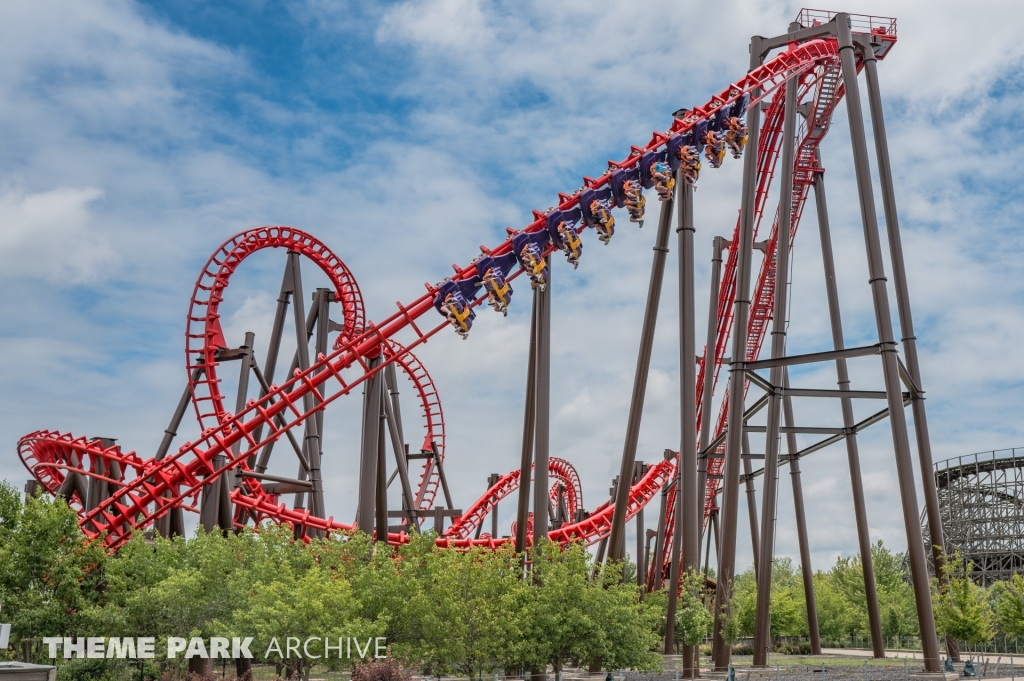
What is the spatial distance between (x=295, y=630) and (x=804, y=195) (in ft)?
57.1

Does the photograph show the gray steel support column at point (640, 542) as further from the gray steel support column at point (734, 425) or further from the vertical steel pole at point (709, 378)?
the gray steel support column at point (734, 425)

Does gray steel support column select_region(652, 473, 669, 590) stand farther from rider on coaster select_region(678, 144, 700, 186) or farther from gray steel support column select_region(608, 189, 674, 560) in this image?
rider on coaster select_region(678, 144, 700, 186)

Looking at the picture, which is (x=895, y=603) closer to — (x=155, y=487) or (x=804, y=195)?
(x=804, y=195)

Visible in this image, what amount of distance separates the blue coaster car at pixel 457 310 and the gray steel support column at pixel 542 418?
4.53 feet

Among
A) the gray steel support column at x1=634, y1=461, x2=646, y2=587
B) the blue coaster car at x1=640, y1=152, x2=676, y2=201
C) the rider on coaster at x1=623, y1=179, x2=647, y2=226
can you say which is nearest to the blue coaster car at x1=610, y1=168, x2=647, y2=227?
the rider on coaster at x1=623, y1=179, x2=647, y2=226

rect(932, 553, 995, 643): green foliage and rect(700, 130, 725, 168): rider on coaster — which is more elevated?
rect(700, 130, 725, 168): rider on coaster

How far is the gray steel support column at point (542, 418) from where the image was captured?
16031mm

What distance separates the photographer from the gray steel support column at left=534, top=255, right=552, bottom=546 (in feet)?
52.6

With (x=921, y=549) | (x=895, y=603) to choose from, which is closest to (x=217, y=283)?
(x=921, y=549)

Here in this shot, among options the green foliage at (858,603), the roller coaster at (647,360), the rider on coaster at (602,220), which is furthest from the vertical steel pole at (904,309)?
the green foliage at (858,603)

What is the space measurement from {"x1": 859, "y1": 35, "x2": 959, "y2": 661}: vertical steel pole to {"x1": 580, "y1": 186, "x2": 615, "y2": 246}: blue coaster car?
6230 millimetres

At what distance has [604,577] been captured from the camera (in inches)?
643

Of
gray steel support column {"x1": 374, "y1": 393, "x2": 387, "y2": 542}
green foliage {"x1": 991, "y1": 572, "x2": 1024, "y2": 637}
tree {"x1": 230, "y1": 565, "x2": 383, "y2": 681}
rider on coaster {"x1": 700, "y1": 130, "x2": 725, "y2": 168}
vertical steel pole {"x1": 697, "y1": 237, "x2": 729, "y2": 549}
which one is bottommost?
tree {"x1": 230, "y1": 565, "x2": 383, "y2": 681}

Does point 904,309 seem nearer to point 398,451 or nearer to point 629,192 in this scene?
point 629,192
